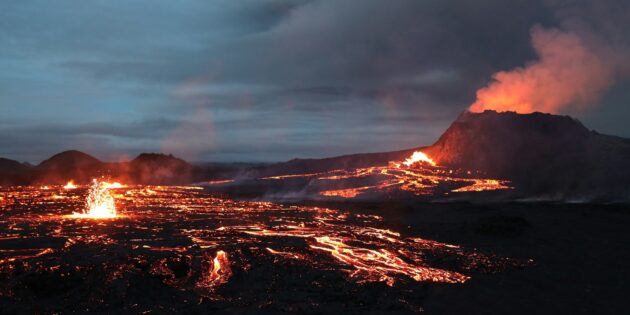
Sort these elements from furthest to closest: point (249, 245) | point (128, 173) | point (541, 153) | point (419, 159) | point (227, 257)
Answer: point (128, 173)
point (419, 159)
point (541, 153)
point (249, 245)
point (227, 257)

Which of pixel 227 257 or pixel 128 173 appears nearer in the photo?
pixel 227 257

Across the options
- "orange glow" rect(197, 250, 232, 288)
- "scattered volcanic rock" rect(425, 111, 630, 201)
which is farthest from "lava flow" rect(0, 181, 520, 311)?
"scattered volcanic rock" rect(425, 111, 630, 201)

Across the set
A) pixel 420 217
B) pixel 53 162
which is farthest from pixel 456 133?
pixel 53 162

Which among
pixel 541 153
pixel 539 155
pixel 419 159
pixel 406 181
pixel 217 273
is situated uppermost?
pixel 541 153

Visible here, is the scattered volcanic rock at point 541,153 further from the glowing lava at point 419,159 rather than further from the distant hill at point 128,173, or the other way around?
the distant hill at point 128,173

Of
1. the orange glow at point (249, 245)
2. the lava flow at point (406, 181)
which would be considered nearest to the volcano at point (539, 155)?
the lava flow at point (406, 181)

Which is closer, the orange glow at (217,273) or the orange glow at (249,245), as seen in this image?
the orange glow at (217,273)

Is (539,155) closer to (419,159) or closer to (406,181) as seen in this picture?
(419,159)

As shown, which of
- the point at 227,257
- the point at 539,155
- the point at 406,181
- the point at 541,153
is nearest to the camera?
the point at 227,257

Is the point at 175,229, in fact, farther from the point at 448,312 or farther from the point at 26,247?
the point at 448,312

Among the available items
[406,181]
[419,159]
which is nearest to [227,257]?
[406,181]
